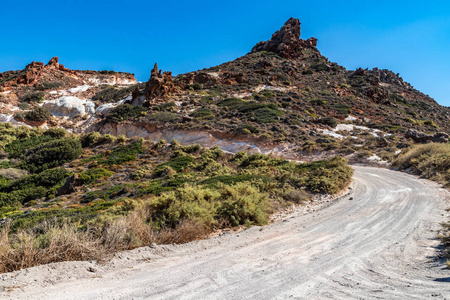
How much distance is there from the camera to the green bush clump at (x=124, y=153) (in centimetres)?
2293

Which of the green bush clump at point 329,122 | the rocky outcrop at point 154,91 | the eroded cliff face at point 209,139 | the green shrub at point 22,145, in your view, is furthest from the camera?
the rocky outcrop at point 154,91

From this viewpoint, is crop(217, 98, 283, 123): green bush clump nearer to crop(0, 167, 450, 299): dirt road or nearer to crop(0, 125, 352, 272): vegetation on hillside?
crop(0, 125, 352, 272): vegetation on hillside

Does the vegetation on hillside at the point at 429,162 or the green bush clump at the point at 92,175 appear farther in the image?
the green bush clump at the point at 92,175

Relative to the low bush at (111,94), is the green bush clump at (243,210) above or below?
below

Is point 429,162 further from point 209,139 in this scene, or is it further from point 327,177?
point 209,139

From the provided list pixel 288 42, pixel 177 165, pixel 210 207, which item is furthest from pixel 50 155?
pixel 288 42

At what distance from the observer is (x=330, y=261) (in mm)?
5488

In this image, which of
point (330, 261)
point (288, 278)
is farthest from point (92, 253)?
point (330, 261)

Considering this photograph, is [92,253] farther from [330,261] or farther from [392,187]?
[392,187]

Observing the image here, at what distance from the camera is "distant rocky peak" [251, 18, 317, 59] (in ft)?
223

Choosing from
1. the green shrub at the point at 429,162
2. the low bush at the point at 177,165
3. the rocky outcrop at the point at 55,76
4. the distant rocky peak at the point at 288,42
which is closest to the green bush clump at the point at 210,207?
the low bush at the point at 177,165

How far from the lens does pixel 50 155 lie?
24.2 m

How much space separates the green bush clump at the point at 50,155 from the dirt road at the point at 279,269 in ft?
73.2

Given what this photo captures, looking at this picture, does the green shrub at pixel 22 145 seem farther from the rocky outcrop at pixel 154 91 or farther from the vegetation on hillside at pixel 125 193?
the rocky outcrop at pixel 154 91
